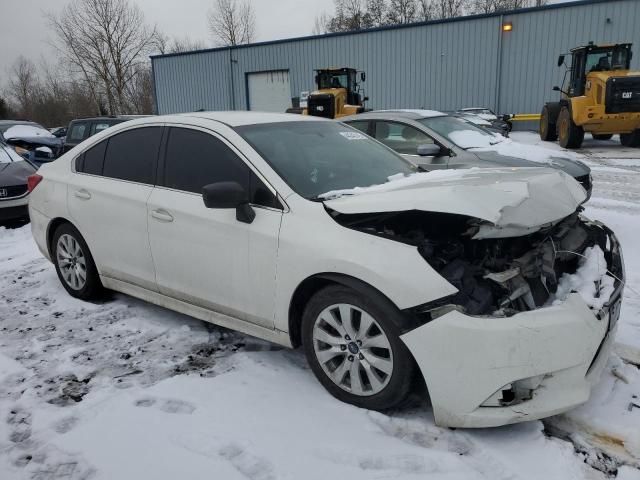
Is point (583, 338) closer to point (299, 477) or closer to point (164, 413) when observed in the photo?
point (299, 477)

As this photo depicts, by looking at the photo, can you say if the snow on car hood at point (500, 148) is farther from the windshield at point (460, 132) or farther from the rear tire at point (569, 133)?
the rear tire at point (569, 133)

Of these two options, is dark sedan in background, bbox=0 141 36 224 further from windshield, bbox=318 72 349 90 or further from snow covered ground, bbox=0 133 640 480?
windshield, bbox=318 72 349 90

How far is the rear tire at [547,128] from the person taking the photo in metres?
17.2

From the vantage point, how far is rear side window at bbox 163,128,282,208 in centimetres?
326

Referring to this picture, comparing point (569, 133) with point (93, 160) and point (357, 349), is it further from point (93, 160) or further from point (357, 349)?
point (357, 349)

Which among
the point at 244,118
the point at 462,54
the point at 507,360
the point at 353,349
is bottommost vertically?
the point at 353,349

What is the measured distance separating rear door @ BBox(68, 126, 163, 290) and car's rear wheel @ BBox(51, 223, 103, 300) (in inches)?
5.5

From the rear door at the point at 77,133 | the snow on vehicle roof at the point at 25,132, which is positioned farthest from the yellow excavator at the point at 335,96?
the rear door at the point at 77,133

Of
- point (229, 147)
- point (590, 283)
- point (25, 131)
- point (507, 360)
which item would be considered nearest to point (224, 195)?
point (229, 147)

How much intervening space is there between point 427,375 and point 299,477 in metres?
0.76

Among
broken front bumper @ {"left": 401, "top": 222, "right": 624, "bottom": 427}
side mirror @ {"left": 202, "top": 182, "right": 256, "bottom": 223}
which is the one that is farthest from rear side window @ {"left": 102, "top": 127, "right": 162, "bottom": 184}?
Result: broken front bumper @ {"left": 401, "top": 222, "right": 624, "bottom": 427}

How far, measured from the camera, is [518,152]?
6898mm

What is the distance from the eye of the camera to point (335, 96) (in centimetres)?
2069

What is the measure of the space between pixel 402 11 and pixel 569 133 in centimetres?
4310
